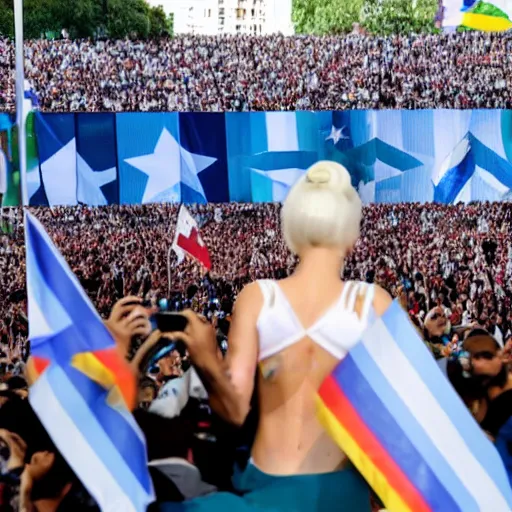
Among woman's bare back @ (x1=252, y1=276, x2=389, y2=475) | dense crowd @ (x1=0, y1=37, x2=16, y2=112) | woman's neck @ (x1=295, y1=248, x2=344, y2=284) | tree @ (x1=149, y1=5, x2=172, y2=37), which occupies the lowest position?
woman's bare back @ (x1=252, y1=276, x2=389, y2=475)

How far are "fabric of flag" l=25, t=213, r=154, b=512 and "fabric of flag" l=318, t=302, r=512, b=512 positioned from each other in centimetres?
39

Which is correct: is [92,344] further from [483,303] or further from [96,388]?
[483,303]

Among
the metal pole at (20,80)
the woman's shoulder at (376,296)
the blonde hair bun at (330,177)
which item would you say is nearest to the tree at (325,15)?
the metal pole at (20,80)

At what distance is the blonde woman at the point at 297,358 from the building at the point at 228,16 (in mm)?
4853

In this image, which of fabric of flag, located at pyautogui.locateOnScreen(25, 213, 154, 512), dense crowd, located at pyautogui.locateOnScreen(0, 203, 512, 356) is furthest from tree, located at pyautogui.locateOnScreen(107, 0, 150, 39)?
fabric of flag, located at pyautogui.locateOnScreen(25, 213, 154, 512)

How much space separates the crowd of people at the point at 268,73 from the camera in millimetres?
6406

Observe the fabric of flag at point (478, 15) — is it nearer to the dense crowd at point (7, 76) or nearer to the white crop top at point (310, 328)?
the dense crowd at point (7, 76)

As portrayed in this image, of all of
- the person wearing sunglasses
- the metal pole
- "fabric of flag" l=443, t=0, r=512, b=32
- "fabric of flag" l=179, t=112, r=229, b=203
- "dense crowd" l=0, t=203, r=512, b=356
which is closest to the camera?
the person wearing sunglasses

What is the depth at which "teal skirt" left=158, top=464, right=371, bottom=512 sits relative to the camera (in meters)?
1.39

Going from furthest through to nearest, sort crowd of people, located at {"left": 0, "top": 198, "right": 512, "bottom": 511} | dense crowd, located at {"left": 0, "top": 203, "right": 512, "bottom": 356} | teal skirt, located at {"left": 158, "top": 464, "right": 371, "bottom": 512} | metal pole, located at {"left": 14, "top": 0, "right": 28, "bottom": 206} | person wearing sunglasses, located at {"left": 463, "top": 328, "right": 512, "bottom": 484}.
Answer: dense crowd, located at {"left": 0, "top": 203, "right": 512, "bottom": 356}, crowd of people, located at {"left": 0, "top": 198, "right": 512, "bottom": 511}, metal pole, located at {"left": 14, "top": 0, "right": 28, "bottom": 206}, person wearing sunglasses, located at {"left": 463, "top": 328, "right": 512, "bottom": 484}, teal skirt, located at {"left": 158, "top": 464, "right": 371, "bottom": 512}

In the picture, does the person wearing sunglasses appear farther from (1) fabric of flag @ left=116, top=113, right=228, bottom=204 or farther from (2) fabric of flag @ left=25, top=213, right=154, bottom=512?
(1) fabric of flag @ left=116, top=113, right=228, bottom=204

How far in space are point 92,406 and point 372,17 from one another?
5384 millimetres

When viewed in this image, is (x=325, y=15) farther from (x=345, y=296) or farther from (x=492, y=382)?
(x=345, y=296)

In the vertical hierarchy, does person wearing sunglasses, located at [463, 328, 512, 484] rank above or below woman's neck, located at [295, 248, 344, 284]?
below
